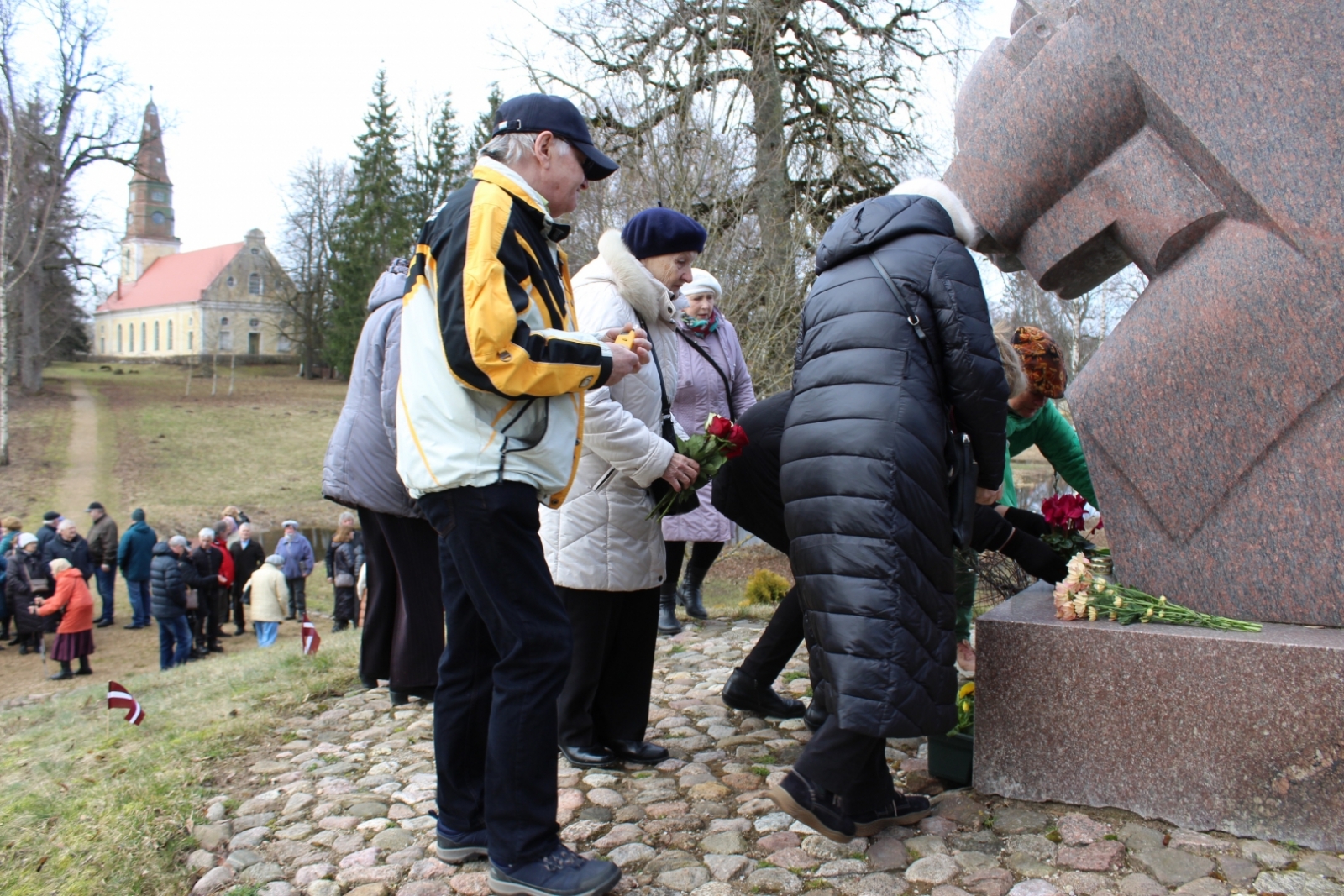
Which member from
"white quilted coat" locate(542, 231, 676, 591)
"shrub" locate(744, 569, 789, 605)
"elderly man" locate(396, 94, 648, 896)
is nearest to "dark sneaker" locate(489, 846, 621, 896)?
"elderly man" locate(396, 94, 648, 896)

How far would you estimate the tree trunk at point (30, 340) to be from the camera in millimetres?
37531

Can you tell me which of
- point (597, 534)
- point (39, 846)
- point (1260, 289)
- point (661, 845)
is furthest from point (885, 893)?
point (39, 846)

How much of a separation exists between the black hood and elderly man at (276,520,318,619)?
12449 mm

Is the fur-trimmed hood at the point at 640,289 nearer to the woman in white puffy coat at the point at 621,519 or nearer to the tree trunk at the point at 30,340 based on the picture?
the woman in white puffy coat at the point at 621,519

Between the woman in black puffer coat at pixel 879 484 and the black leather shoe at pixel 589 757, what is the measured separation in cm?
90

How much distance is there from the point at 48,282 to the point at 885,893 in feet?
158

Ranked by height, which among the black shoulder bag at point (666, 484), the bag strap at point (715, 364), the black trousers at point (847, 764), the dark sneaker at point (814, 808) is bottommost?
the dark sneaker at point (814, 808)

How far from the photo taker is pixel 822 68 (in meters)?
15.4

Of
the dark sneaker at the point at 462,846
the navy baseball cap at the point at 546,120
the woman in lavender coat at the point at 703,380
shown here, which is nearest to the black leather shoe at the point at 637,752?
the dark sneaker at the point at 462,846

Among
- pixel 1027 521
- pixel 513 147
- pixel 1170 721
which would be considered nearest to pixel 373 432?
pixel 513 147

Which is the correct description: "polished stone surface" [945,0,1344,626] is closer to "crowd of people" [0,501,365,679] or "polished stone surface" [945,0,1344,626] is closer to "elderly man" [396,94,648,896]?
"elderly man" [396,94,648,896]

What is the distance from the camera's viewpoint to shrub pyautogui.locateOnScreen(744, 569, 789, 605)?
7570mm

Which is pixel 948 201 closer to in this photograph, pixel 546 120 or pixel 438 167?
pixel 546 120

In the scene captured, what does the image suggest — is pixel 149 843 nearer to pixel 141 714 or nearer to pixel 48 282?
pixel 141 714
